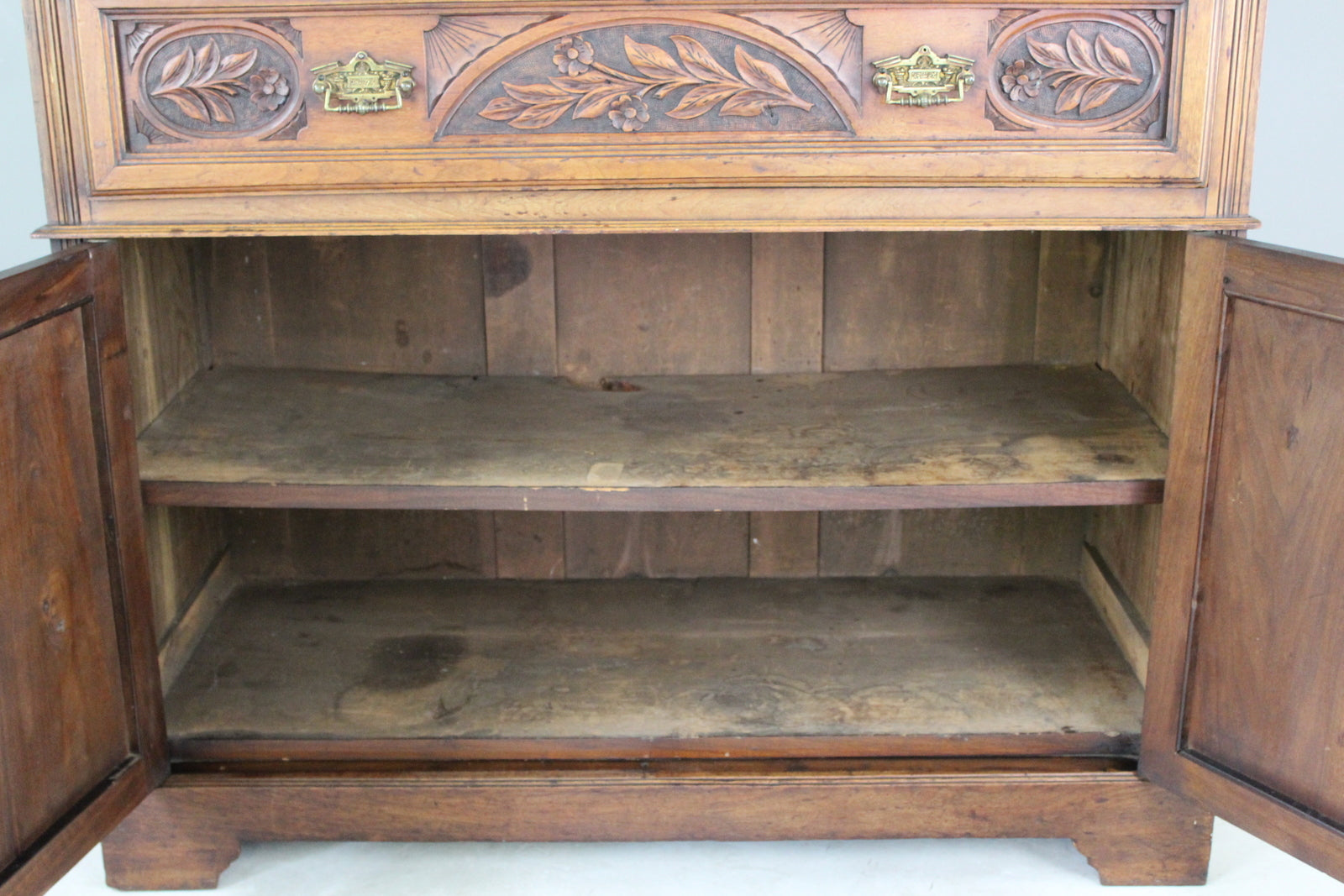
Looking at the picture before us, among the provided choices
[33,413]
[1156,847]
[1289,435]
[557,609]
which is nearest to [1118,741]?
[1156,847]

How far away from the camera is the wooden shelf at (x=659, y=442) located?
58.2 inches

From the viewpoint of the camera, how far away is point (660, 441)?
1628mm

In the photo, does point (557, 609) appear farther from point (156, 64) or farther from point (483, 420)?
point (156, 64)

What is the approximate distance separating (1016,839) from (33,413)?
1.20 meters

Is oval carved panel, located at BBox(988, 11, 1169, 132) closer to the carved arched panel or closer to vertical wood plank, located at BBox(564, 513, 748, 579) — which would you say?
the carved arched panel


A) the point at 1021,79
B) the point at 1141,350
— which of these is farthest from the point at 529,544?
the point at 1021,79

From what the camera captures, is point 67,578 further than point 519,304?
No

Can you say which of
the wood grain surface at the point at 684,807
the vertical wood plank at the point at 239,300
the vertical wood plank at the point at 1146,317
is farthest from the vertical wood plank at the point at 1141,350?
the vertical wood plank at the point at 239,300

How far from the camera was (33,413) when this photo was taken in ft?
4.09

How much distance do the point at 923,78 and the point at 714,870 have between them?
0.92 metres

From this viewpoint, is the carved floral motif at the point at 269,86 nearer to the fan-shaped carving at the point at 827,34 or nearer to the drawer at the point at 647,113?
the drawer at the point at 647,113

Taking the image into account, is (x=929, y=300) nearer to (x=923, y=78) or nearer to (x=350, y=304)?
(x=923, y=78)

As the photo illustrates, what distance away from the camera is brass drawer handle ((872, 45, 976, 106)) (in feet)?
4.32

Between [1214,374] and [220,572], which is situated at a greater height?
[1214,374]
